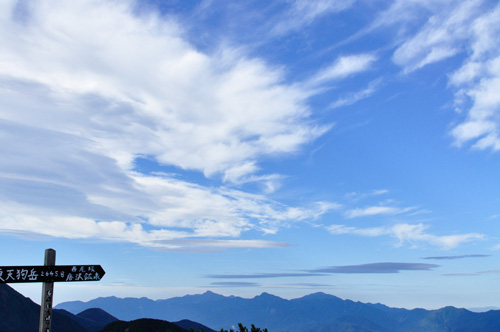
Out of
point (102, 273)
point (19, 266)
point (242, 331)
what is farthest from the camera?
point (242, 331)

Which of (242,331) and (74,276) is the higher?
(74,276)

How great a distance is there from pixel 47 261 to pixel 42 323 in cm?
286

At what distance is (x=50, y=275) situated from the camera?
19.6 m

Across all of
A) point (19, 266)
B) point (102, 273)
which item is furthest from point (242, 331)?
point (19, 266)

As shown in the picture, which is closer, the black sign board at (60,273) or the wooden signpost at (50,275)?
the black sign board at (60,273)

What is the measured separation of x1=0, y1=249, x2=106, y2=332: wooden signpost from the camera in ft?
63.6

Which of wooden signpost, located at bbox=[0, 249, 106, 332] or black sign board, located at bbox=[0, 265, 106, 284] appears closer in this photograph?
black sign board, located at bbox=[0, 265, 106, 284]

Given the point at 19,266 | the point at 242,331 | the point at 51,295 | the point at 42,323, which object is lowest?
the point at 242,331

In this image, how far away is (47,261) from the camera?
777 inches

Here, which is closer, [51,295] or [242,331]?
[51,295]

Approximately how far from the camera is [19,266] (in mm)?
18969

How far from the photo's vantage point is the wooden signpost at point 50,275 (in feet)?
63.6

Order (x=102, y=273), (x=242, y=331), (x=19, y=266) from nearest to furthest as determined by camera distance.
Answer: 1. (x=19, y=266)
2. (x=102, y=273)
3. (x=242, y=331)

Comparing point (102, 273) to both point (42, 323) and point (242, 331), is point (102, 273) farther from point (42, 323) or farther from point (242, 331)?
point (242, 331)
